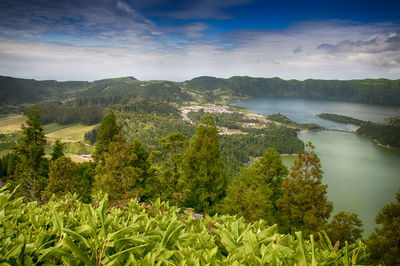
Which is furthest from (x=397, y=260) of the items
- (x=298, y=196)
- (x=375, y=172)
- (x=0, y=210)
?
(x=375, y=172)

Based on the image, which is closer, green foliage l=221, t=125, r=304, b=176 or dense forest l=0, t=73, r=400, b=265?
dense forest l=0, t=73, r=400, b=265

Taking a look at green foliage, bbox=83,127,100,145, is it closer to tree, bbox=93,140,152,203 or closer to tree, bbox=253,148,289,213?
tree, bbox=93,140,152,203

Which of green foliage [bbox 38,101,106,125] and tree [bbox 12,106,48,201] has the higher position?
tree [bbox 12,106,48,201]

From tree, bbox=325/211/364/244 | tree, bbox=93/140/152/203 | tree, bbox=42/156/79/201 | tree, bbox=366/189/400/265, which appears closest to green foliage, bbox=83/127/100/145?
tree, bbox=42/156/79/201

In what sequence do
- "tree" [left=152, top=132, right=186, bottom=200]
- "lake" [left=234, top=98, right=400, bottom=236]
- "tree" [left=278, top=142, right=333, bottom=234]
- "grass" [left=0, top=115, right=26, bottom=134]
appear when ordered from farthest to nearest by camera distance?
"grass" [left=0, top=115, right=26, bottom=134] → "lake" [left=234, top=98, right=400, bottom=236] → "tree" [left=152, top=132, right=186, bottom=200] → "tree" [left=278, top=142, right=333, bottom=234]

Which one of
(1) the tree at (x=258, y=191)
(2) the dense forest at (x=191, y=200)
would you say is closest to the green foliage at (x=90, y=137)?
(2) the dense forest at (x=191, y=200)

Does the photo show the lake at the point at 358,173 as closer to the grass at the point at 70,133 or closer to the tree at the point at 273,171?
the tree at the point at 273,171
